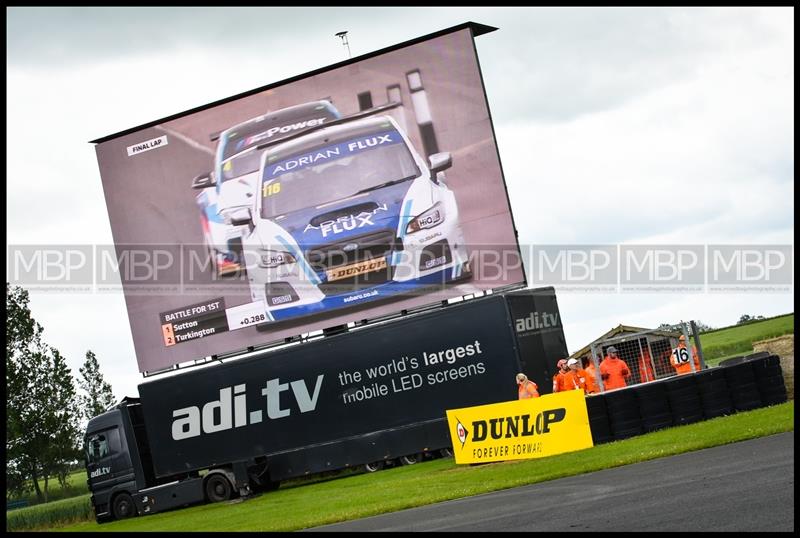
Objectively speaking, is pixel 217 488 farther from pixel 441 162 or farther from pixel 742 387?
pixel 742 387

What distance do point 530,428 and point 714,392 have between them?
3.31 m

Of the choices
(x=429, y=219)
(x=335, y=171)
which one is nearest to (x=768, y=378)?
(x=429, y=219)

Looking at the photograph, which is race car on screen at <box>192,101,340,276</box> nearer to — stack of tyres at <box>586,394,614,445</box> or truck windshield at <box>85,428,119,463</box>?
truck windshield at <box>85,428,119,463</box>

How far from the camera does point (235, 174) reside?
26.5 m

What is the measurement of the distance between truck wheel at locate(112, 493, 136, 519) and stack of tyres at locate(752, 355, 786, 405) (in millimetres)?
14948

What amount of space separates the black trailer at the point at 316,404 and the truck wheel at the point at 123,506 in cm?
5

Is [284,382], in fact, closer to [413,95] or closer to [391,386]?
[391,386]

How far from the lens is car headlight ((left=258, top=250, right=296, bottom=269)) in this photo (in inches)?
1016

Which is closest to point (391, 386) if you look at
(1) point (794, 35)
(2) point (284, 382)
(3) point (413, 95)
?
(2) point (284, 382)

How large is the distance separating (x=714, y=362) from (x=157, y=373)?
2691 centimetres

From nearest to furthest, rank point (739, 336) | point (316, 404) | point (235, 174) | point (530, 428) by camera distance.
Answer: point (530, 428) → point (316, 404) → point (235, 174) → point (739, 336)

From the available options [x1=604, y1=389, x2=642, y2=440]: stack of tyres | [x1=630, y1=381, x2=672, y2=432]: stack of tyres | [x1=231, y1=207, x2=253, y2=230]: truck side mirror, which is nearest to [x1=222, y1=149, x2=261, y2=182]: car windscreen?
[x1=231, y1=207, x2=253, y2=230]: truck side mirror

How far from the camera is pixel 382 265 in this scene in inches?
987

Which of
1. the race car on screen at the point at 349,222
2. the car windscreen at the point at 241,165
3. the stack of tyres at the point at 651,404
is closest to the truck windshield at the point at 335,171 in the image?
the race car on screen at the point at 349,222
